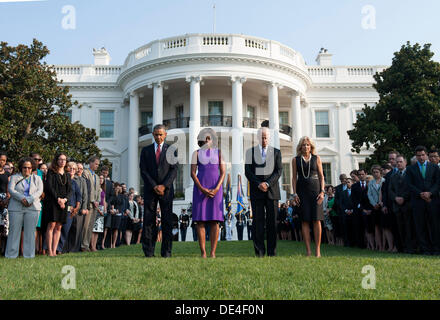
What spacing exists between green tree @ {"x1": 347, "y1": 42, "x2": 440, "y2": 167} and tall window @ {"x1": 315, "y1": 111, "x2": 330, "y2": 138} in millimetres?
12437

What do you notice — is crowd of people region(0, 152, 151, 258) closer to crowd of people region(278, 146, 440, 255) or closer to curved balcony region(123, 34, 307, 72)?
crowd of people region(278, 146, 440, 255)

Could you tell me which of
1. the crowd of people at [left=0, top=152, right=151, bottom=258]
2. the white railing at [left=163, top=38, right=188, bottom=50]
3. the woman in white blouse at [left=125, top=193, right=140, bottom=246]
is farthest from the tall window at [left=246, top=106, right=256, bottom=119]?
the crowd of people at [left=0, top=152, right=151, bottom=258]

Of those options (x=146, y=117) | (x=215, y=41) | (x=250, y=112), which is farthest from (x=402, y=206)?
(x=146, y=117)

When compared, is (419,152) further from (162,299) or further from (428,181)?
(162,299)

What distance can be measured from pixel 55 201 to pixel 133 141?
21762mm

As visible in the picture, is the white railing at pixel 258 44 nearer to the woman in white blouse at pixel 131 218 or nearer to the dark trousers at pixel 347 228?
the woman in white blouse at pixel 131 218

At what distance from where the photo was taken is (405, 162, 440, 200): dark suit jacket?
8.39 m

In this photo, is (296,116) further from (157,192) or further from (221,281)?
(221,281)

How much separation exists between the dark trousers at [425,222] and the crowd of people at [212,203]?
0.8 inches

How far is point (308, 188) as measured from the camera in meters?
7.12

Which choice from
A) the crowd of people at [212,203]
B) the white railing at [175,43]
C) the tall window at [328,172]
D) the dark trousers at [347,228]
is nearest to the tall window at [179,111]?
the white railing at [175,43]

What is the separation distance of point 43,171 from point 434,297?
330 inches

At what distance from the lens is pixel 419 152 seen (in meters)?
8.63

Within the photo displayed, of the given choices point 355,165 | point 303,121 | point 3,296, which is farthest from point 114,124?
point 3,296
